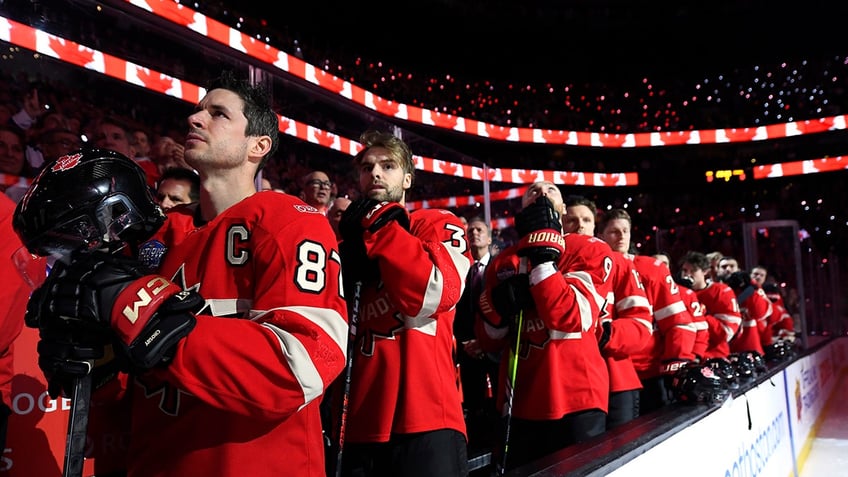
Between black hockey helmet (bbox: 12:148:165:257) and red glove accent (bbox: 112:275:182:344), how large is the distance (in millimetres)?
141

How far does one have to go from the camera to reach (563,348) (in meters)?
2.67

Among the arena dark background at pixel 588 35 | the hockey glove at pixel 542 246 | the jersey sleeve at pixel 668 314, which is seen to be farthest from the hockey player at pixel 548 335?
the arena dark background at pixel 588 35

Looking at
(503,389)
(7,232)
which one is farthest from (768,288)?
(7,232)

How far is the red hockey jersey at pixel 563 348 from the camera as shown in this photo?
2447 mm

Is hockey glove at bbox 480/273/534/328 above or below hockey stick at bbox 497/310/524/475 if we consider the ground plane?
above

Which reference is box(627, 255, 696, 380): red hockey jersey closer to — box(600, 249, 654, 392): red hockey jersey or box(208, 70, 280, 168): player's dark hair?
box(600, 249, 654, 392): red hockey jersey

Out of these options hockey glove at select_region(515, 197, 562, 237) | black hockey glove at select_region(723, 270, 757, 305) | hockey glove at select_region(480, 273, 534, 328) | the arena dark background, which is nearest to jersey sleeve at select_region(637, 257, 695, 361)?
hockey glove at select_region(480, 273, 534, 328)

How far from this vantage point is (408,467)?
6.30ft

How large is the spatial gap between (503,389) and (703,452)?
80 centimetres

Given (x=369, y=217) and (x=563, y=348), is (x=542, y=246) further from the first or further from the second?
(x=369, y=217)

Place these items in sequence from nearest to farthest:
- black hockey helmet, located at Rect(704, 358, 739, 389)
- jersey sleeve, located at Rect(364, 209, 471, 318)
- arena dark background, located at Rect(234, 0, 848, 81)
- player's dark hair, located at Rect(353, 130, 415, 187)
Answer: jersey sleeve, located at Rect(364, 209, 471, 318)
player's dark hair, located at Rect(353, 130, 415, 187)
black hockey helmet, located at Rect(704, 358, 739, 389)
arena dark background, located at Rect(234, 0, 848, 81)

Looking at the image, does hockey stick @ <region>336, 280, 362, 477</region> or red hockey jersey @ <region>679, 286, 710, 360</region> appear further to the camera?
red hockey jersey @ <region>679, 286, 710, 360</region>

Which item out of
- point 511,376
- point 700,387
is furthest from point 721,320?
point 511,376

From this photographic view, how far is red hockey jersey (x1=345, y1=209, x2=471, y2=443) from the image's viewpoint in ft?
6.14
